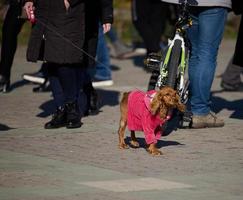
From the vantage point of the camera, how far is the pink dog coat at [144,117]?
833cm

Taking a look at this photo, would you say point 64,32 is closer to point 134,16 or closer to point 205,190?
point 205,190

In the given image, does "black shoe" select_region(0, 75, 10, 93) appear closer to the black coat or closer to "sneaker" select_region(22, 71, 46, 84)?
"sneaker" select_region(22, 71, 46, 84)

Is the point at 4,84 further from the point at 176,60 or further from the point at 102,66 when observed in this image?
the point at 176,60

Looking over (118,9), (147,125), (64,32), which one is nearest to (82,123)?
(64,32)

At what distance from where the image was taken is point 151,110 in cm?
829

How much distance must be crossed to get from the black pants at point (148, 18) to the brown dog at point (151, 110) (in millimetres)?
6531

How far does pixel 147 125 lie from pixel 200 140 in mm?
1095

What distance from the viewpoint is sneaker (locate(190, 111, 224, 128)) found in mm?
9953

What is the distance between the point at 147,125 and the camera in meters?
8.33

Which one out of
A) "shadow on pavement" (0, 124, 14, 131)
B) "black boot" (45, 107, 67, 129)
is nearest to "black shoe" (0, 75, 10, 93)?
"shadow on pavement" (0, 124, 14, 131)

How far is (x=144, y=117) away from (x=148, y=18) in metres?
7.02

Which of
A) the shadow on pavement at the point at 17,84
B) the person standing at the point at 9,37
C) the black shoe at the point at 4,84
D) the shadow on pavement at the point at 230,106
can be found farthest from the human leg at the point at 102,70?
the shadow on pavement at the point at 230,106

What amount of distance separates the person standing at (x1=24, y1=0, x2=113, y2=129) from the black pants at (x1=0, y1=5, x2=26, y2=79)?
2.31m

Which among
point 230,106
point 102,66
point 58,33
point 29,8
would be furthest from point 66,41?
point 102,66
